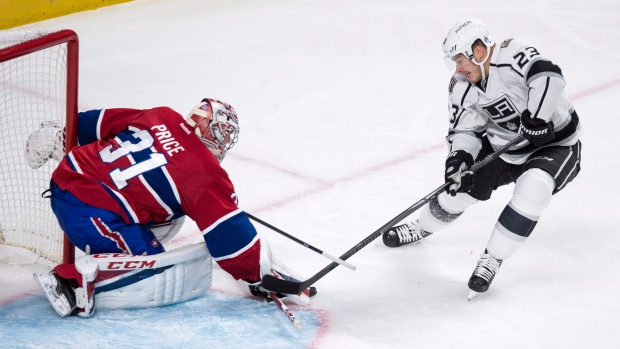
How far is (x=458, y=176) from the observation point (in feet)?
9.61

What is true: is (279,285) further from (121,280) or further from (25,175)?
(25,175)

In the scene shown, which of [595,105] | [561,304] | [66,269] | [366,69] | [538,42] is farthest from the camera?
[538,42]

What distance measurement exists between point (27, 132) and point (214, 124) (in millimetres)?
1076

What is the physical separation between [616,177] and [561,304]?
1.22 m

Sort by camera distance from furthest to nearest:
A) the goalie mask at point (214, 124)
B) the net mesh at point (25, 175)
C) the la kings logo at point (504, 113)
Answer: the net mesh at point (25, 175)
the la kings logo at point (504, 113)
the goalie mask at point (214, 124)

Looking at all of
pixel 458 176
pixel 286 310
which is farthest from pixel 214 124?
pixel 458 176

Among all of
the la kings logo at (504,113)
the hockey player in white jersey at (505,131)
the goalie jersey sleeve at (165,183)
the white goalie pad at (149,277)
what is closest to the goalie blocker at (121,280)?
the white goalie pad at (149,277)

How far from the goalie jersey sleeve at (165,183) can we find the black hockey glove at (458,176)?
2.34 feet

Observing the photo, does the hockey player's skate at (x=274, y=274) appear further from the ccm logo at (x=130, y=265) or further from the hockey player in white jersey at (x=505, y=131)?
the hockey player in white jersey at (x=505, y=131)

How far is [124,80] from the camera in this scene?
4.84 m

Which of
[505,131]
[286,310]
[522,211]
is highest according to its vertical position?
[505,131]

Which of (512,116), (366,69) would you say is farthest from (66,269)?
(366,69)

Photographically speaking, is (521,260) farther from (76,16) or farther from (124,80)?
(76,16)

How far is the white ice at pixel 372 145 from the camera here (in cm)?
276
